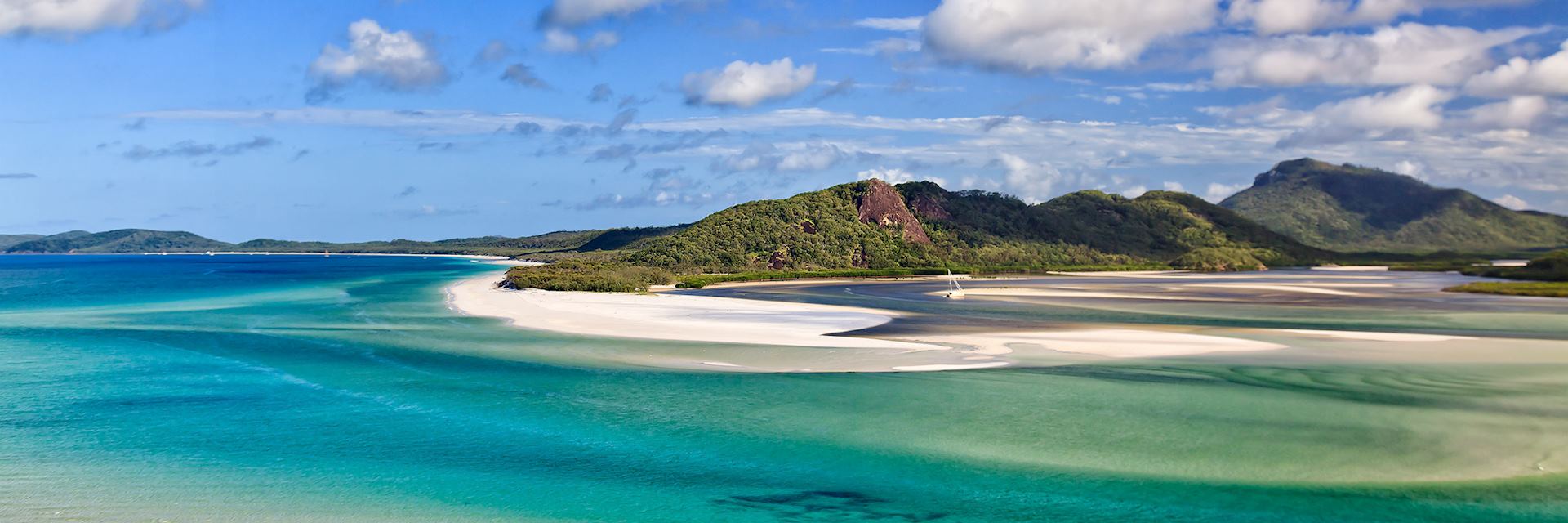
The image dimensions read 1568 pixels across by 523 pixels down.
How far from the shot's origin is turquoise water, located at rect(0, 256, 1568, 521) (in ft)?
53.7

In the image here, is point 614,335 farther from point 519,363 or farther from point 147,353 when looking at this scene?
point 147,353

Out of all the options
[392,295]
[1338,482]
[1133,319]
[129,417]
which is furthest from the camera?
[392,295]

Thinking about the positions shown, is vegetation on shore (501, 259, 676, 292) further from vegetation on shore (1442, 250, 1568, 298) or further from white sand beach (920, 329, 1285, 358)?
vegetation on shore (1442, 250, 1568, 298)

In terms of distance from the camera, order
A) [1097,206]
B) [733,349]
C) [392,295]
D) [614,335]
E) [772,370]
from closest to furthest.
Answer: [772,370] → [733,349] → [614,335] → [392,295] → [1097,206]

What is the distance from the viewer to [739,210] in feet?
454

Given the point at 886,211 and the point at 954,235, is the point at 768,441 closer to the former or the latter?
the point at 886,211

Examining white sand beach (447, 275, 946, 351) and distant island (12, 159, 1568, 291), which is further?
distant island (12, 159, 1568, 291)

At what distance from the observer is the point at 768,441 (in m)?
21.1

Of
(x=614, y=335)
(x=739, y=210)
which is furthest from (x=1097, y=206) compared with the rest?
(x=614, y=335)

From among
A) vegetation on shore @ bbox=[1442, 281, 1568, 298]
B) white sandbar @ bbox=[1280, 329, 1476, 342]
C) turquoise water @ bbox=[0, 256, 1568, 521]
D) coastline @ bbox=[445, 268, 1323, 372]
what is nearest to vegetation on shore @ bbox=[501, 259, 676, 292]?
coastline @ bbox=[445, 268, 1323, 372]

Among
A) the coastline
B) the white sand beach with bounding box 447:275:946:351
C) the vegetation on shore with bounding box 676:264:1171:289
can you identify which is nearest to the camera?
the coastline

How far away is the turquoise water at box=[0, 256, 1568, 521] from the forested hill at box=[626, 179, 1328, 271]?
273 feet

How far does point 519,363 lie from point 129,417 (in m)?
11.7

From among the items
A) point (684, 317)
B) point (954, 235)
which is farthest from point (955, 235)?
point (684, 317)
